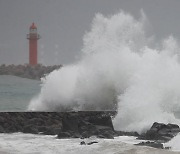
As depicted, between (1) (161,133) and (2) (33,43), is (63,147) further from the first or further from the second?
(2) (33,43)

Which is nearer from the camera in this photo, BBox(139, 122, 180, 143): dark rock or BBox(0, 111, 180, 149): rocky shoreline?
BBox(139, 122, 180, 143): dark rock

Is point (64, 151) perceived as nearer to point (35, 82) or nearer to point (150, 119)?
point (150, 119)

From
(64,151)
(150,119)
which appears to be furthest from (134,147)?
(150,119)

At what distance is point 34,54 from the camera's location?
75312 millimetres

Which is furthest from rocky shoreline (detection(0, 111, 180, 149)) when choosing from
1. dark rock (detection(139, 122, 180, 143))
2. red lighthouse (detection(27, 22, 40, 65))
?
red lighthouse (detection(27, 22, 40, 65))

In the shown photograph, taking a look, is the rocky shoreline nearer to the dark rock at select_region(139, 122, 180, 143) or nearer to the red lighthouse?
the dark rock at select_region(139, 122, 180, 143)

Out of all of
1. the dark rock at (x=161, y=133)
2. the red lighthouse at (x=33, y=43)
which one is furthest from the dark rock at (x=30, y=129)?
the red lighthouse at (x=33, y=43)

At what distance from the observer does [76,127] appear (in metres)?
13.0

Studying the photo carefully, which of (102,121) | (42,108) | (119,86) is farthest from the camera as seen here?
(42,108)

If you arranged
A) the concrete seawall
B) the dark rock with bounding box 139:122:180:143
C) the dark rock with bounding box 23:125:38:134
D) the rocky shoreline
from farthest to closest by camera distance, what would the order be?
the dark rock with bounding box 23:125:38:134 < the concrete seawall < the rocky shoreline < the dark rock with bounding box 139:122:180:143

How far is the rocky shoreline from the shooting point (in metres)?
12.2

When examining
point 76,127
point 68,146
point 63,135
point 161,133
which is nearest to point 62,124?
point 76,127

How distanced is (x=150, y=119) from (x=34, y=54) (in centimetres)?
6164

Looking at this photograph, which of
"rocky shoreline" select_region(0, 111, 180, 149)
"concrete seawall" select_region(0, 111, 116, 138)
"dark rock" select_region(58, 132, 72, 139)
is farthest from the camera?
"concrete seawall" select_region(0, 111, 116, 138)
